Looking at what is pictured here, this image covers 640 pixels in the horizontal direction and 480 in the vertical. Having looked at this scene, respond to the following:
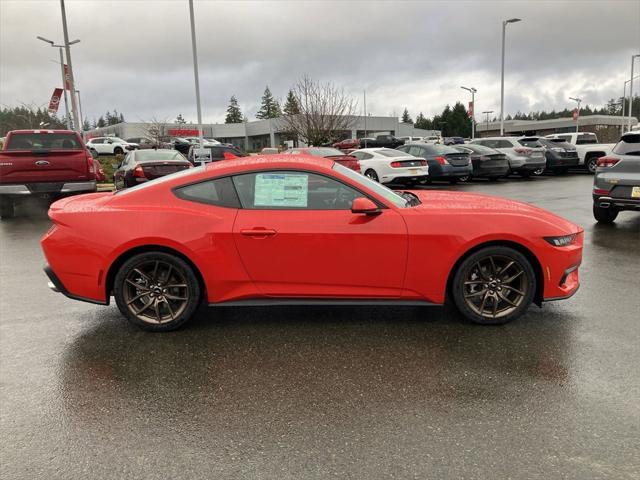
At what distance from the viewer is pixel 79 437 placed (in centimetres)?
276

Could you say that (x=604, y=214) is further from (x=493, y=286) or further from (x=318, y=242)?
(x=318, y=242)

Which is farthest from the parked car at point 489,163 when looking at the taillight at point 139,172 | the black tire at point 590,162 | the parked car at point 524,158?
the taillight at point 139,172

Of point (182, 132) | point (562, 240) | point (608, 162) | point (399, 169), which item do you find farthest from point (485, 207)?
point (182, 132)

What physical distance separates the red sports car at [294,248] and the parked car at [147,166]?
8.03 meters

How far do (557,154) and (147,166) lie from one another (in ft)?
54.4

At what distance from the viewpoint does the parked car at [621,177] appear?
788 cm

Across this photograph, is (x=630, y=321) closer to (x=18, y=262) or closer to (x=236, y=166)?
(x=236, y=166)

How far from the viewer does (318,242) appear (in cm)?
397

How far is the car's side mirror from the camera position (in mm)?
3928

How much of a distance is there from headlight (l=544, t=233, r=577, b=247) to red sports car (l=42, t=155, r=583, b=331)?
1cm

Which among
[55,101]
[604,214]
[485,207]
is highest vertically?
[55,101]

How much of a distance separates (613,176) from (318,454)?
25.1ft

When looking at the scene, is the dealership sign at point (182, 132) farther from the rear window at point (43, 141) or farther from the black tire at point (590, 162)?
the rear window at point (43, 141)

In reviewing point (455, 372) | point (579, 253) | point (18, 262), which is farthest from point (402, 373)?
point (18, 262)
